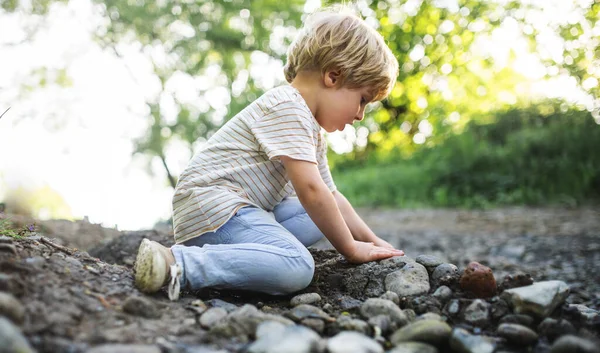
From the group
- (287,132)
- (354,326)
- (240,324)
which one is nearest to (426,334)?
(354,326)

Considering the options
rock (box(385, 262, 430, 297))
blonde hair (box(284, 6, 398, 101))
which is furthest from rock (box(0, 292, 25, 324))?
blonde hair (box(284, 6, 398, 101))

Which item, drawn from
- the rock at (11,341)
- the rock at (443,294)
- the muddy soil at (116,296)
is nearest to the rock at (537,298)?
the rock at (443,294)

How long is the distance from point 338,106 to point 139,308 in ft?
4.22

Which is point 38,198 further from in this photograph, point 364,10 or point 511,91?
point 511,91

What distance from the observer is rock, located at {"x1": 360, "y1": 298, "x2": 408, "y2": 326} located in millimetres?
1676

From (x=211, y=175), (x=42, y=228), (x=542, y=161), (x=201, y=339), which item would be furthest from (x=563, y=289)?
(x=542, y=161)

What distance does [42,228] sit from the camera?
3861 millimetres

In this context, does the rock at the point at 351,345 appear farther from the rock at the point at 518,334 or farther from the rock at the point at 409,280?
the rock at the point at 409,280

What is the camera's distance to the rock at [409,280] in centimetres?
198

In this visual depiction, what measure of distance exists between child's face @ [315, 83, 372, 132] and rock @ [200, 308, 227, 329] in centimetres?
106

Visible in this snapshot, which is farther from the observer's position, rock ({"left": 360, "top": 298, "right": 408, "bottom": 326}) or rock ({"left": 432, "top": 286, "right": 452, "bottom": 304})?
rock ({"left": 432, "top": 286, "right": 452, "bottom": 304})

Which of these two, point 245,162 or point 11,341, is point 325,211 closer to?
point 245,162

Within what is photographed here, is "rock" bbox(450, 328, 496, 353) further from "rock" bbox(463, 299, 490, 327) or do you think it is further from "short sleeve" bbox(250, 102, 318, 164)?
"short sleeve" bbox(250, 102, 318, 164)

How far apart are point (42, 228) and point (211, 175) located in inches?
96.2
